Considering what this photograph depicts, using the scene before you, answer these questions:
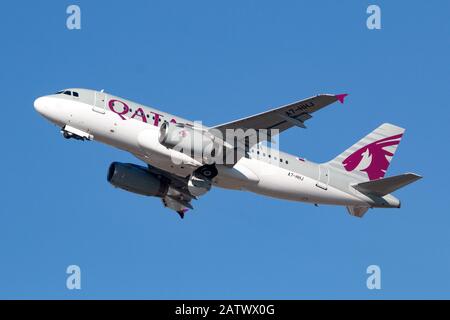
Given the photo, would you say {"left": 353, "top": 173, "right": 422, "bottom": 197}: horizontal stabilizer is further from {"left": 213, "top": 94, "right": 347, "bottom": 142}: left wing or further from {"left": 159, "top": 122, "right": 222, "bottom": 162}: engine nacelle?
{"left": 159, "top": 122, "right": 222, "bottom": 162}: engine nacelle

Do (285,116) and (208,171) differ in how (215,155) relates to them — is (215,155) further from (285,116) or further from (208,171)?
(285,116)

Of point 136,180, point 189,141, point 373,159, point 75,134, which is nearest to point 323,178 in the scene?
point 373,159

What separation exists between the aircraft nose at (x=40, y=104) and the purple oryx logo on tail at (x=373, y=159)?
730 inches

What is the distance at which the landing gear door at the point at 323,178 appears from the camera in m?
57.5

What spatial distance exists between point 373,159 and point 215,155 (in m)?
11.6

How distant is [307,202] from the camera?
189 ft

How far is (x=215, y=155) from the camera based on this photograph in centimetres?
5444

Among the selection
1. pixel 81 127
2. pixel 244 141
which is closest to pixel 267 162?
pixel 244 141

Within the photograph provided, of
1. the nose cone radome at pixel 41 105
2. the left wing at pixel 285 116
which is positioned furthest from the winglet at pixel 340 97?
the nose cone radome at pixel 41 105

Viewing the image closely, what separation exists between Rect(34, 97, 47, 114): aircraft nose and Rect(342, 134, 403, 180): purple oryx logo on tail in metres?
18.5

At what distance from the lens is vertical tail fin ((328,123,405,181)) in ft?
196

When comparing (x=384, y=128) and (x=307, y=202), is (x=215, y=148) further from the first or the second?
(x=384, y=128)

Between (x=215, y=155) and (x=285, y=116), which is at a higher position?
(x=285, y=116)

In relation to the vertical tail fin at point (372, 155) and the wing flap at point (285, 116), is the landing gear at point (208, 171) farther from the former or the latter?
the vertical tail fin at point (372, 155)
